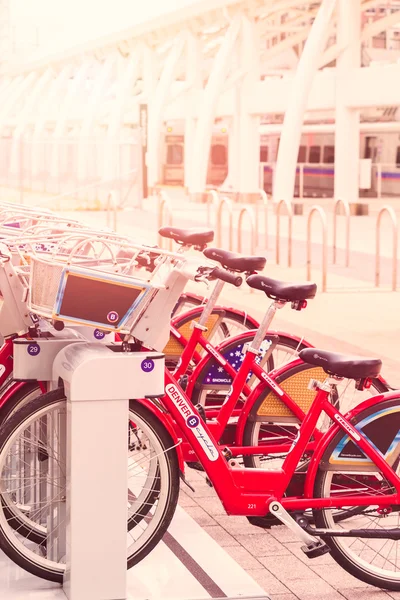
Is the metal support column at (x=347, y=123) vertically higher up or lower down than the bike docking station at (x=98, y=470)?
higher up

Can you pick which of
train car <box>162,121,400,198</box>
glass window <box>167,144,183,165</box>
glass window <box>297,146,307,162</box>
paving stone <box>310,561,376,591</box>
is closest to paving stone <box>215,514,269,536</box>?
paving stone <box>310,561,376,591</box>

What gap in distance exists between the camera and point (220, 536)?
5266mm

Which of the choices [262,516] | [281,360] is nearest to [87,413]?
[262,516]

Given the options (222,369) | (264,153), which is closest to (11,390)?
(222,369)

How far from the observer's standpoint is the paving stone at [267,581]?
4539 millimetres

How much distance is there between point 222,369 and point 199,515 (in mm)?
750

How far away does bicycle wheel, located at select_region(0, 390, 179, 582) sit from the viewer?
432 centimetres

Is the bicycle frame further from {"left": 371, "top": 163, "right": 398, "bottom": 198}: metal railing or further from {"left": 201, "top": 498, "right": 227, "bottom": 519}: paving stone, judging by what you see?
{"left": 371, "top": 163, "right": 398, "bottom": 198}: metal railing

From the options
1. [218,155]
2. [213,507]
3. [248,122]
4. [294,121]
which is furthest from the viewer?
[218,155]

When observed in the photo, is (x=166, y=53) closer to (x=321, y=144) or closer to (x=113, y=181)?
(x=321, y=144)

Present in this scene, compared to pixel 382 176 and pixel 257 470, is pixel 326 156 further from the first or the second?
pixel 257 470

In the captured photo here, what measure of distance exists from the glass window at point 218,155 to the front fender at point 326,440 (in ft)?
160

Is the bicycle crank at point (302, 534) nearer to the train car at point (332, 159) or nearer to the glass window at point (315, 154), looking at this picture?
the train car at point (332, 159)

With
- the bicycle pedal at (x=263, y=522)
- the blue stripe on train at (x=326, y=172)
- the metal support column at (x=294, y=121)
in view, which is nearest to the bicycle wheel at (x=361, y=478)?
the bicycle pedal at (x=263, y=522)
